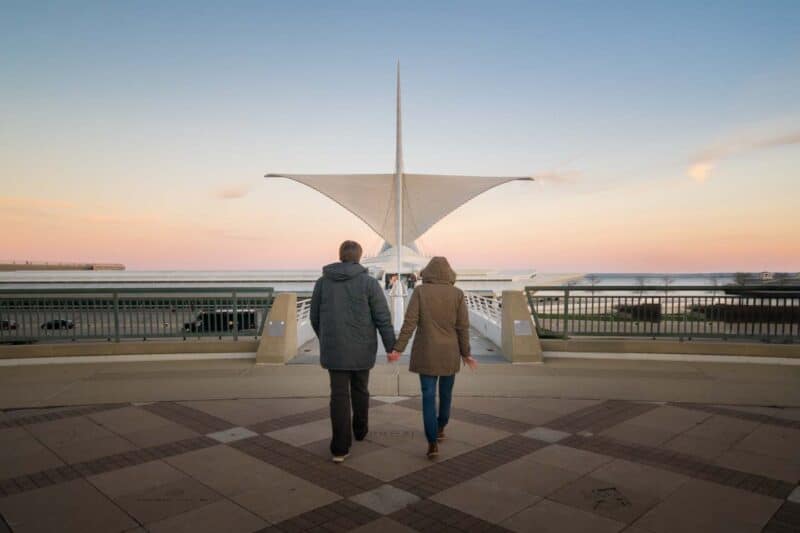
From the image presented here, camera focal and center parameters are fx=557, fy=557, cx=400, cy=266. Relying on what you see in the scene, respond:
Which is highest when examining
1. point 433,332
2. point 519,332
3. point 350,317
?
point 350,317

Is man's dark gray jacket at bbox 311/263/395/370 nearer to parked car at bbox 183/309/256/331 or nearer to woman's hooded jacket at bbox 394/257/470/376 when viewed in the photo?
woman's hooded jacket at bbox 394/257/470/376

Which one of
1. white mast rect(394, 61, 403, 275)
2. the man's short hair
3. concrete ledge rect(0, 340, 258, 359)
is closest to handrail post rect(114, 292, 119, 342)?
concrete ledge rect(0, 340, 258, 359)

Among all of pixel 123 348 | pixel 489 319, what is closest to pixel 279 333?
pixel 123 348

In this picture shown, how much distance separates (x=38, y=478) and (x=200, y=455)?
1.29 m

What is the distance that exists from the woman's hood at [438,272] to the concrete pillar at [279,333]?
5.49 metres

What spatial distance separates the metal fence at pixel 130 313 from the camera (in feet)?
34.9

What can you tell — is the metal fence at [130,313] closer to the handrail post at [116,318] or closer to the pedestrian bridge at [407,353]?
the handrail post at [116,318]

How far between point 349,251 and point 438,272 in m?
0.86

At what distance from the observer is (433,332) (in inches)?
202

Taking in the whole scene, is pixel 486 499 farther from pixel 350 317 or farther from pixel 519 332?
pixel 519 332

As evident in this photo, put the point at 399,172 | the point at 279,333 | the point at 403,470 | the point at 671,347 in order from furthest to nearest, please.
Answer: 1. the point at 399,172
2. the point at 671,347
3. the point at 279,333
4. the point at 403,470

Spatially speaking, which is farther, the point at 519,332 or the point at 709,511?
the point at 519,332

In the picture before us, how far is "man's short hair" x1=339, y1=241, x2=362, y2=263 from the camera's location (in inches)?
206

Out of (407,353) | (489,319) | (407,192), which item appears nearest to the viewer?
(407,353)
